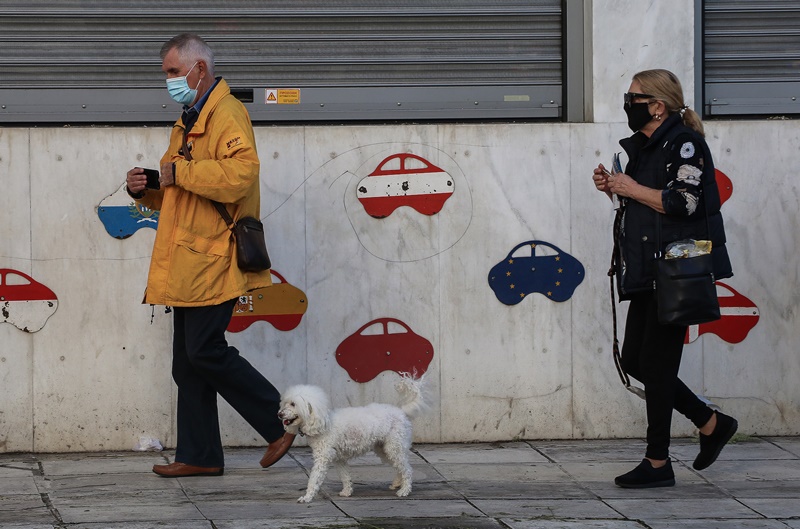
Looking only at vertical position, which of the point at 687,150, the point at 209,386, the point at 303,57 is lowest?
the point at 209,386

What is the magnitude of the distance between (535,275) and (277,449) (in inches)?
73.5

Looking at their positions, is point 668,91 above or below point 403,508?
above

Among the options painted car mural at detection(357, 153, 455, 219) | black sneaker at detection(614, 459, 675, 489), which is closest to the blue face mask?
painted car mural at detection(357, 153, 455, 219)

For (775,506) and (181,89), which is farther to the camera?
(181,89)

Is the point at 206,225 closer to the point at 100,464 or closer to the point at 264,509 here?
the point at 264,509

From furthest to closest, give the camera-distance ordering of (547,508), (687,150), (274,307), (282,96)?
1. (282,96)
2. (274,307)
3. (687,150)
4. (547,508)

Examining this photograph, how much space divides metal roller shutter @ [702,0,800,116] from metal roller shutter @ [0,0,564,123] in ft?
2.89

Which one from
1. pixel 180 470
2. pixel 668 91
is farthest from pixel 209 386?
pixel 668 91

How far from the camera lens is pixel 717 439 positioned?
224 inches

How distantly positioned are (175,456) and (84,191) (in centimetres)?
153

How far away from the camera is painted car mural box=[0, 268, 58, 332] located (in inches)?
254

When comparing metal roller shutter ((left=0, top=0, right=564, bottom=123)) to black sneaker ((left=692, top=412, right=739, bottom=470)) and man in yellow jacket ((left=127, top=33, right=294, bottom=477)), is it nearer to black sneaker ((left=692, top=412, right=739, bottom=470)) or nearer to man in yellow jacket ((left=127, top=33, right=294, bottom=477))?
man in yellow jacket ((left=127, top=33, right=294, bottom=477))

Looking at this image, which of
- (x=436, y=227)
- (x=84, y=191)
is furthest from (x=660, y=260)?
(x=84, y=191)

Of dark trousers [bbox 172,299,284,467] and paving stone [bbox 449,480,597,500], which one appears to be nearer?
paving stone [bbox 449,480,597,500]
